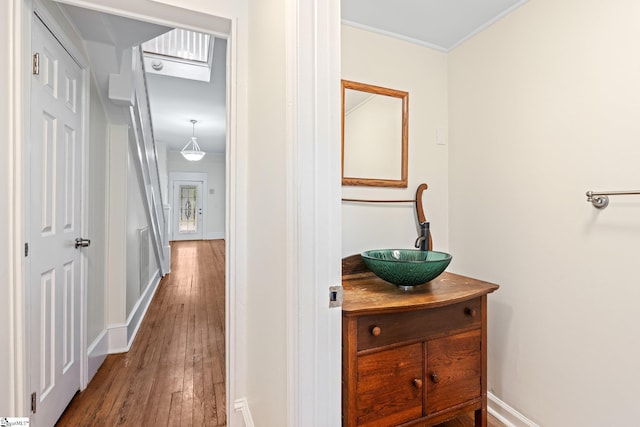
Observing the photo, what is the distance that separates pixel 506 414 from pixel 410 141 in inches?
61.6

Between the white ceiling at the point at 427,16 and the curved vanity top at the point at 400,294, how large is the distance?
1.38 meters

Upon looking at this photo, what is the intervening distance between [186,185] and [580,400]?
9340mm

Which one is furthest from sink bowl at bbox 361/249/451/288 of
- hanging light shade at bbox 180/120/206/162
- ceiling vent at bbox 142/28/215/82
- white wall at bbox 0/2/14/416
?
hanging light shade at bbox 180/120/206/162

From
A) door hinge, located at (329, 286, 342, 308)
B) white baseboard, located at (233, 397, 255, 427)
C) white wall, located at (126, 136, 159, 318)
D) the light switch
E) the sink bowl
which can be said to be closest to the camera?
door hinge, located at (329, 286, 342, 308)

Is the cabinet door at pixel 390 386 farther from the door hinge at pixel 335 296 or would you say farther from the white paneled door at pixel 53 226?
the white paneled door at pixel 53 226

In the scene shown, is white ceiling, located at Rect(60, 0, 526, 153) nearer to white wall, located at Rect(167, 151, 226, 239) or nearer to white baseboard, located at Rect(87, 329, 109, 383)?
white baseboard, located at Rect(87, 329, 109, 383)

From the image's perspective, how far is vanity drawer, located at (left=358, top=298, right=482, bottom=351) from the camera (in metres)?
1.13

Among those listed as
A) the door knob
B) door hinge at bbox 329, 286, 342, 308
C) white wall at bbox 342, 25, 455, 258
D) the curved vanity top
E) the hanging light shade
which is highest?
the hanging light shade

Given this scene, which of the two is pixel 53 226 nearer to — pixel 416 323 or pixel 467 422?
pixel 416 323

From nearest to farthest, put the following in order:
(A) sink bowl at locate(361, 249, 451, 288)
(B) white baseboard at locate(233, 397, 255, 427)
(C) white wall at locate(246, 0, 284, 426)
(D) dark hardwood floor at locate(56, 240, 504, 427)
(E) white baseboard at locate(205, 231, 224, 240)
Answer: (C) white wall at locate(246, 0, 284, 426), (A) sink bowl at locate(361, 249, 451, 288), (B) white baseboard at locate(233, 397, 255, 427), (D) dark hardwood floor at locate(56, 240, 504, 427), (E) white baseboard at locate(205, 231, 224, 240)

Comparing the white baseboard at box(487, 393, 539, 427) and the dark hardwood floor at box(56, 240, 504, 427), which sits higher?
the white baseboard at box(487, 393, 539, 427)

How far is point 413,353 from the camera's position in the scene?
1.23m

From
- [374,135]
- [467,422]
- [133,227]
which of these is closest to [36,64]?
[374,135]

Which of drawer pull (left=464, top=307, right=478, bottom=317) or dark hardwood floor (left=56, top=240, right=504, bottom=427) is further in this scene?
dark hardwood floor (left=56, top=240, right=504, bottom=427)
